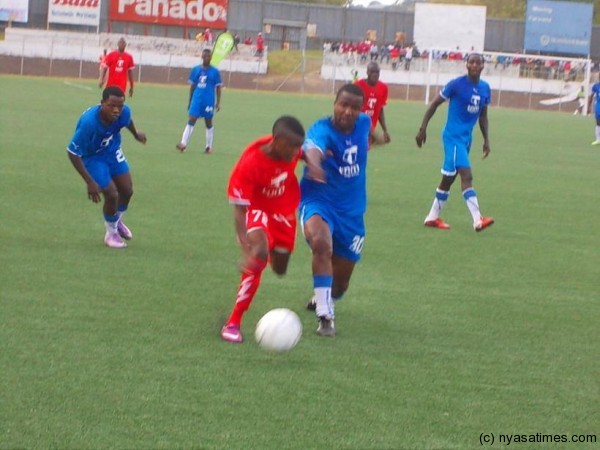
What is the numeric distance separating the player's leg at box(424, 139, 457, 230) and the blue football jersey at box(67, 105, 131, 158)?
4199 mm

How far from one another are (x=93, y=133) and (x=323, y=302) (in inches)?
136

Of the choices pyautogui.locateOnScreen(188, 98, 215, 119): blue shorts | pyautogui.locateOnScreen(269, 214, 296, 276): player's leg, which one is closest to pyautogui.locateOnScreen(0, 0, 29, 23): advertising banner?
pyautogui.locateOnScreen(188, 98, 215, 119): blue shorts

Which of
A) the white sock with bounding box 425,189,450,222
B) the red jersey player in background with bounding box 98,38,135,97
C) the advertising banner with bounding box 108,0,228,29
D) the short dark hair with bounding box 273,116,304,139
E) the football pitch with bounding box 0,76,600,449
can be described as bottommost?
the football pitch with bounding box 0,76,600,449

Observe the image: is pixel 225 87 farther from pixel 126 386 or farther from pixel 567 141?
pixel 126 386

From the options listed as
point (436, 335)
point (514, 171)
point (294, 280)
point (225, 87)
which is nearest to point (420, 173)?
point (514, 171)

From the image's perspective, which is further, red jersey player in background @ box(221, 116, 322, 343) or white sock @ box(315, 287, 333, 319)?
white sock @ box(315, 287, 333, 319)

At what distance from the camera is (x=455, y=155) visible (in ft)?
41.2

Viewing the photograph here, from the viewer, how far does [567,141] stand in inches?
1198

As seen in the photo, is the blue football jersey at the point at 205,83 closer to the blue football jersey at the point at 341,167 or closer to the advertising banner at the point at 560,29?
the blue football jersey at the point at 341,167

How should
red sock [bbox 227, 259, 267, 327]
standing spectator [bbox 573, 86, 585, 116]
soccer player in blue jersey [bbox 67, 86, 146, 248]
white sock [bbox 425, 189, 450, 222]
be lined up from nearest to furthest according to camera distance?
red sock [bbox 227, 259, 267, 327] → soccer player in blue jersey [bbox 67, 86, 146, 248] → white sock [bbox 425, 189, 450, 222] → standing spectator [bbox 573, 86, 585, 116]

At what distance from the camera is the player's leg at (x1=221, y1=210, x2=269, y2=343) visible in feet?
22.4

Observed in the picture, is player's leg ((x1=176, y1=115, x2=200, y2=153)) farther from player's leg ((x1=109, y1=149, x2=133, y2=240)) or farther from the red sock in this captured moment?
the red sock

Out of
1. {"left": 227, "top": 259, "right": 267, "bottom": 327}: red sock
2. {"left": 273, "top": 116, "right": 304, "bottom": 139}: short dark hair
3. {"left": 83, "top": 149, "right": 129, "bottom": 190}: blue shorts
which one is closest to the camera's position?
{"left": 273, "top": 116, "right": 304, "bottom": 139}: short dark hair

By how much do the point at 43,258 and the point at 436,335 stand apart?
12.3ft
